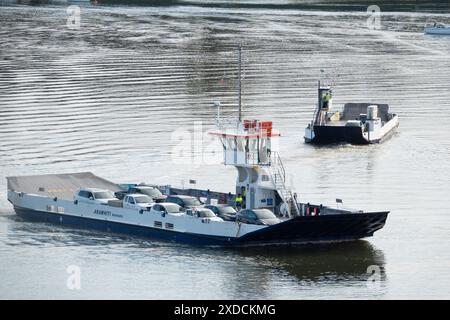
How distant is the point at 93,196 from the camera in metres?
79.3

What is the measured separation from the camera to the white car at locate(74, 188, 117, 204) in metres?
79.1

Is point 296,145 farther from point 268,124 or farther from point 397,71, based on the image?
point 397,71

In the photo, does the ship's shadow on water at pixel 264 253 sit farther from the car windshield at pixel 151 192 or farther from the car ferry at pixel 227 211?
the car windshield at pixel 151 192

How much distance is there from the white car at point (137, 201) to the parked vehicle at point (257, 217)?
5576 millimetres

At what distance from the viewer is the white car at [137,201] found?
7706 centimetres

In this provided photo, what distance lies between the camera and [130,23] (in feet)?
652

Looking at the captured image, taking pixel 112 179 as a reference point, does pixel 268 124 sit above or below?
above

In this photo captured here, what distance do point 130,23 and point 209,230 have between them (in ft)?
419

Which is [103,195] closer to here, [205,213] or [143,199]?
[143,199]

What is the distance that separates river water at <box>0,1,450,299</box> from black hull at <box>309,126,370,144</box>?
4.87 ft

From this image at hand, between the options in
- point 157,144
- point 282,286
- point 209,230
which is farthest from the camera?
point 157,144

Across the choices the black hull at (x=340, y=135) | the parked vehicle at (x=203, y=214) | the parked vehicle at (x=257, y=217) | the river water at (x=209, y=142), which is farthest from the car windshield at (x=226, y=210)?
the black hull at (x=340, y=135)
